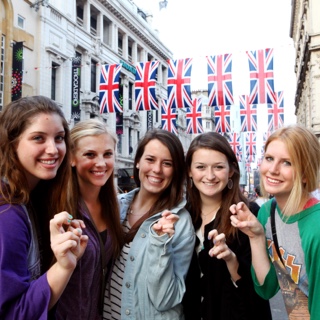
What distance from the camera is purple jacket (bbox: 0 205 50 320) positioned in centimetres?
146

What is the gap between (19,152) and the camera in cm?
174

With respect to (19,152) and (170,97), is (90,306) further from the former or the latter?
(170,97)

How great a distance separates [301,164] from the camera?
2059 mm

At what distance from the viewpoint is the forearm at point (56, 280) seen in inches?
61.2

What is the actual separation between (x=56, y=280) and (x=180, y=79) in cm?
1618

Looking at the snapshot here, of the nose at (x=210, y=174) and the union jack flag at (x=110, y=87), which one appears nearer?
the nose at (x=210, y=174)

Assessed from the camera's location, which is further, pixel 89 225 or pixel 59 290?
pixel 89 225

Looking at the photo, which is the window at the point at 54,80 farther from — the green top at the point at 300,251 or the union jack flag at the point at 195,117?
the green top at the point at 300,251

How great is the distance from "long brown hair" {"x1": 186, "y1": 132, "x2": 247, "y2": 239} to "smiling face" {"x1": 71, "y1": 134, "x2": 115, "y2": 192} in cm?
76

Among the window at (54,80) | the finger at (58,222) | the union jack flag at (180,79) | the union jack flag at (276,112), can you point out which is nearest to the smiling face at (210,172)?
the finger at (58,222)

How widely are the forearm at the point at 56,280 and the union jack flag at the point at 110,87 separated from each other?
18024 millimetres

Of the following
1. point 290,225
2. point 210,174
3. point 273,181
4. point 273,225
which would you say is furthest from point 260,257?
point 210,174

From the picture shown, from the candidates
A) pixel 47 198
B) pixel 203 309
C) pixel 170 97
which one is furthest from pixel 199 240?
pixel 170 97

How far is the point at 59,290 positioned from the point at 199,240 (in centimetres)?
137
